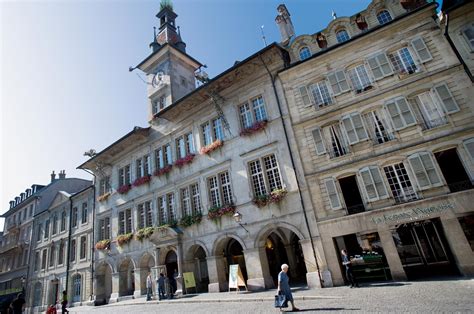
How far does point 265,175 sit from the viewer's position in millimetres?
15773

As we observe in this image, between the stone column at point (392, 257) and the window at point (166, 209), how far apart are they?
13.4 meters

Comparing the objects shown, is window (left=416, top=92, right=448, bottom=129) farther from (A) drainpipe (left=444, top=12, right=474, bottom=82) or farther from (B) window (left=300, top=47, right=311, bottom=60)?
(B) window (left=300, top=47, right=311, bottom=60)

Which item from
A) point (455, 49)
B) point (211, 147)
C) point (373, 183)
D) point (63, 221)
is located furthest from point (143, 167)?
point (455, 49)

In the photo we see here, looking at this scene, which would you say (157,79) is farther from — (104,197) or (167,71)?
(104,197)

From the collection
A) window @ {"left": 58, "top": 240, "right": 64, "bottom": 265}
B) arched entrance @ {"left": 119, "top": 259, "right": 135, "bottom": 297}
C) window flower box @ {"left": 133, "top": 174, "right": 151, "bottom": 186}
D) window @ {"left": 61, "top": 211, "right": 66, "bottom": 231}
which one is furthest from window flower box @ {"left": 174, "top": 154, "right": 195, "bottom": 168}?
window @ {"left": 58, "top": 240, "right": 64, "bottom": 265}

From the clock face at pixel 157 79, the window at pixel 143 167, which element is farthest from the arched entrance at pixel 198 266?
the clock face at pixel 157 79

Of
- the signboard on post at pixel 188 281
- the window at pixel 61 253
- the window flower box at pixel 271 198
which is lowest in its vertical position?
the signboard on post at pixel 188 281

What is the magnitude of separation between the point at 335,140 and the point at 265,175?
4.28 m

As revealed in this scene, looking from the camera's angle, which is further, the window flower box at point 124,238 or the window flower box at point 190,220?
the window flower box at point 124,238

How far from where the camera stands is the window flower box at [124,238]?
21672mm

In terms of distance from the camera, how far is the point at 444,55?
42.3 feet

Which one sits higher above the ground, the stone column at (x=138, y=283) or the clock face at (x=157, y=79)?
the clock face at (x=157, y=79)

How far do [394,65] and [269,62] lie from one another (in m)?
6.77

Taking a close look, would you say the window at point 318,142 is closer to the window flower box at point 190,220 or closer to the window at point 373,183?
the window at point 373,183
